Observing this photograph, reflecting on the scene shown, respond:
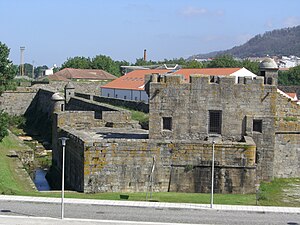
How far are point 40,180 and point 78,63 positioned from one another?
3649 inches

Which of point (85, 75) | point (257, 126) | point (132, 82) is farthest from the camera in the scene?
point (85, 75)

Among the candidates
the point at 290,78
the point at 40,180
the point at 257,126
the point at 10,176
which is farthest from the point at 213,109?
the point at 290,78

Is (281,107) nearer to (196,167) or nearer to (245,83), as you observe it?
(245,83)

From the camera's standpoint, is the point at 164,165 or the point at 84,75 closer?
the point at 164,165

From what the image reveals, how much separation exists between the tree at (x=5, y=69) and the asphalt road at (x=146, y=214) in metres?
15.8

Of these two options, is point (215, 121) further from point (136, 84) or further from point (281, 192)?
point (136, 84)

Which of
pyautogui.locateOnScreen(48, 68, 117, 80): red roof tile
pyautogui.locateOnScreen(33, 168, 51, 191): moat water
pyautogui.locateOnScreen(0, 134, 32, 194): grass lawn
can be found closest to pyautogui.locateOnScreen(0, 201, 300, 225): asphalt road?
pyautogui.locateOnScreen(0, 134, 32, 194): grass lawn

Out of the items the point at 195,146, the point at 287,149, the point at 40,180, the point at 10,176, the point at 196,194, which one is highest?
the point at 195,146

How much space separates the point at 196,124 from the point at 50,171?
10.7m

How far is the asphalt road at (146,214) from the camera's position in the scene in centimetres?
1636

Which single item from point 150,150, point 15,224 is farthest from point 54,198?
point 150,150

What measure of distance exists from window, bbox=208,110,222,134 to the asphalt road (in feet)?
24.3

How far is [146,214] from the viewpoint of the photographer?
1684cm

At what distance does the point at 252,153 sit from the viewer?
73.5 ft
